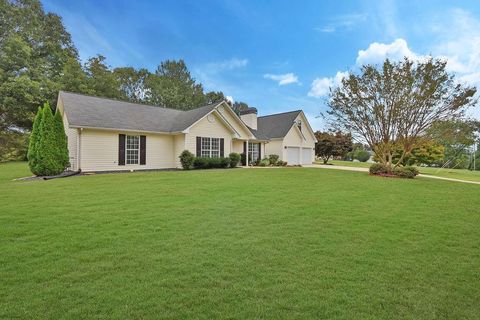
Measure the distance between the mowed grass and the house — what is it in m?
8.98

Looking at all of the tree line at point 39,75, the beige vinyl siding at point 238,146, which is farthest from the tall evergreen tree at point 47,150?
the tree line at point 39,75

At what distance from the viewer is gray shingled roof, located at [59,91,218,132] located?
15.4 metres

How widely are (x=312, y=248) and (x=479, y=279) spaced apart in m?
2.02

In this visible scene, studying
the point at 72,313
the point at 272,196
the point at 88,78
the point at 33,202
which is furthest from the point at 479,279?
the point at 88,78

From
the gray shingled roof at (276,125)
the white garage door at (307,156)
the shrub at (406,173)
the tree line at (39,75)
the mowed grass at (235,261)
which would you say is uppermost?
the tree line at (39,75)

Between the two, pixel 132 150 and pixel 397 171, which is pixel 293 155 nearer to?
pixel 397 171

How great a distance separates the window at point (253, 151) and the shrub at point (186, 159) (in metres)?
8.03

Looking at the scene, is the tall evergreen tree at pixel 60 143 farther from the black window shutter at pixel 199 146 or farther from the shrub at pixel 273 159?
the shrub at pixel 273 159

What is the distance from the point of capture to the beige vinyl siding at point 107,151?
1511 cm

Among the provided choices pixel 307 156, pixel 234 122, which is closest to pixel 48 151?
pixel 234 122

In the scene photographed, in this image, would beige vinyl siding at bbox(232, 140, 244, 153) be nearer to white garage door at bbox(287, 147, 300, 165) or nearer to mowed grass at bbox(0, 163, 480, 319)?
white garage door at bbox(287, 147, 300, 165)

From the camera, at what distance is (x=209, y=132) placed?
761 inches

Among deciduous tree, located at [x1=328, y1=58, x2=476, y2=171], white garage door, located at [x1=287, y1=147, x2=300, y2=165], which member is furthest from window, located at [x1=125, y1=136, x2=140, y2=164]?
white garage door, located at [x1=287, y1=147, x2=300, y2=165]

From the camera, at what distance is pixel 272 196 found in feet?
27.3
